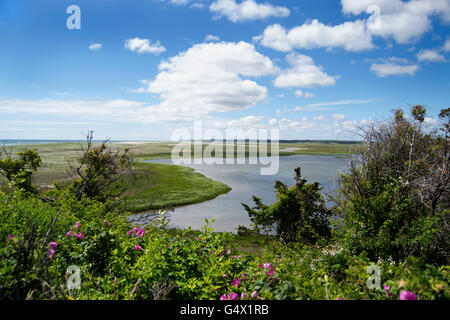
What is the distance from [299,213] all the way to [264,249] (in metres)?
7.03

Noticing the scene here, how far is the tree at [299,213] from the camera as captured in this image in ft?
46.6

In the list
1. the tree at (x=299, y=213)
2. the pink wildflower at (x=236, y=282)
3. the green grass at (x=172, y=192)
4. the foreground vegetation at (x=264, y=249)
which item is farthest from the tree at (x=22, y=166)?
the tree at (x=299, y=213)

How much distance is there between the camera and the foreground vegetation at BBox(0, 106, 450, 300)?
265 cm

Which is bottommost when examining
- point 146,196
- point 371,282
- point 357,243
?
point 146,196

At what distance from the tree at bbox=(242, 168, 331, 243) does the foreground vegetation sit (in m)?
0.06

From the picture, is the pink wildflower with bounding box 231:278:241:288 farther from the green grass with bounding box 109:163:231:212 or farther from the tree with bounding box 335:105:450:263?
the green grass with bounding box 109:163:231:212

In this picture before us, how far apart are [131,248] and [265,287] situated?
7.46 ft

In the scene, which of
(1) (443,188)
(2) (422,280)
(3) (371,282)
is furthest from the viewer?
(1) (443,188)

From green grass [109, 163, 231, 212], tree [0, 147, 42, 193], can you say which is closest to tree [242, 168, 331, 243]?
tree [0, 147, 42, 193]

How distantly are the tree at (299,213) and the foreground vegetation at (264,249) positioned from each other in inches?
2.5

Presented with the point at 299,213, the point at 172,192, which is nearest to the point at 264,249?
the point at 299,213
